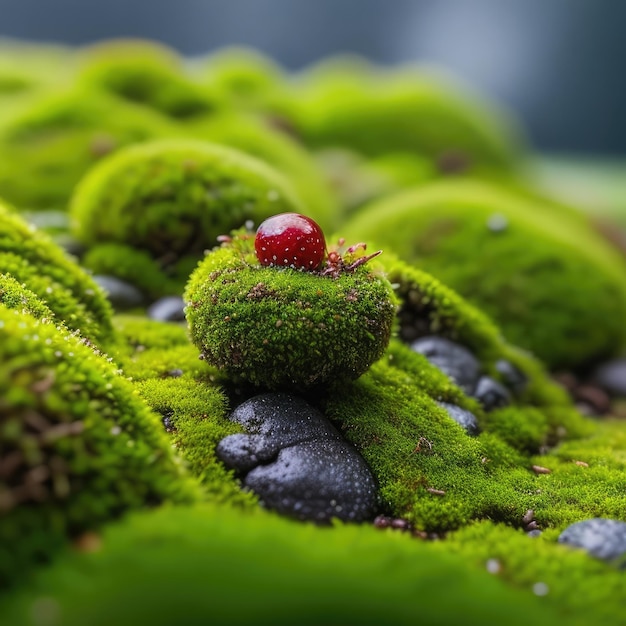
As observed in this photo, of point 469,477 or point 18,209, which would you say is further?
point 18,209

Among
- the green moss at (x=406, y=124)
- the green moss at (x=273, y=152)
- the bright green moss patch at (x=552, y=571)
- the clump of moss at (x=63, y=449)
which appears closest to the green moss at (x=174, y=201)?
the green moss at (x=273, y=152)

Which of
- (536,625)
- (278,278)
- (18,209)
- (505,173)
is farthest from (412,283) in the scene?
(505,173)

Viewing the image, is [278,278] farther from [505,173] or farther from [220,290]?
[505,173]

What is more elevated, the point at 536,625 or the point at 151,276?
the point at 536,625

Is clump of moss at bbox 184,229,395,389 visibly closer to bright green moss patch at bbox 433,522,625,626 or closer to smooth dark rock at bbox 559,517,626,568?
bright green moss patch at bbox 433,522,625,626

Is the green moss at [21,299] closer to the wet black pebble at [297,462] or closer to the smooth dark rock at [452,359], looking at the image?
the wet black pebble at [297,462]

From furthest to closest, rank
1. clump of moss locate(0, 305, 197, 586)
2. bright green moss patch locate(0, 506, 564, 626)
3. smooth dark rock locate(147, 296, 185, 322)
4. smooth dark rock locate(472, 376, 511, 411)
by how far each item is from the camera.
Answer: smooth dark rock locate(147, 296, 185, 322) < smooth dark rock locate(472, 376, 511, 411) < clump of moss locate(0, 305, 197, 586) < bright green moss patch locate(0, 506, 564, 626)

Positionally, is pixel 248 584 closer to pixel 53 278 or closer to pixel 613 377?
pixel 53 278

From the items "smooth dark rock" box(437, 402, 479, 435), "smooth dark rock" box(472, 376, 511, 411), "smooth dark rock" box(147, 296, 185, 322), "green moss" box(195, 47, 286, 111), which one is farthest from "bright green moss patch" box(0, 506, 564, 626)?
"green moss" box(195, 47, 286, 111)
